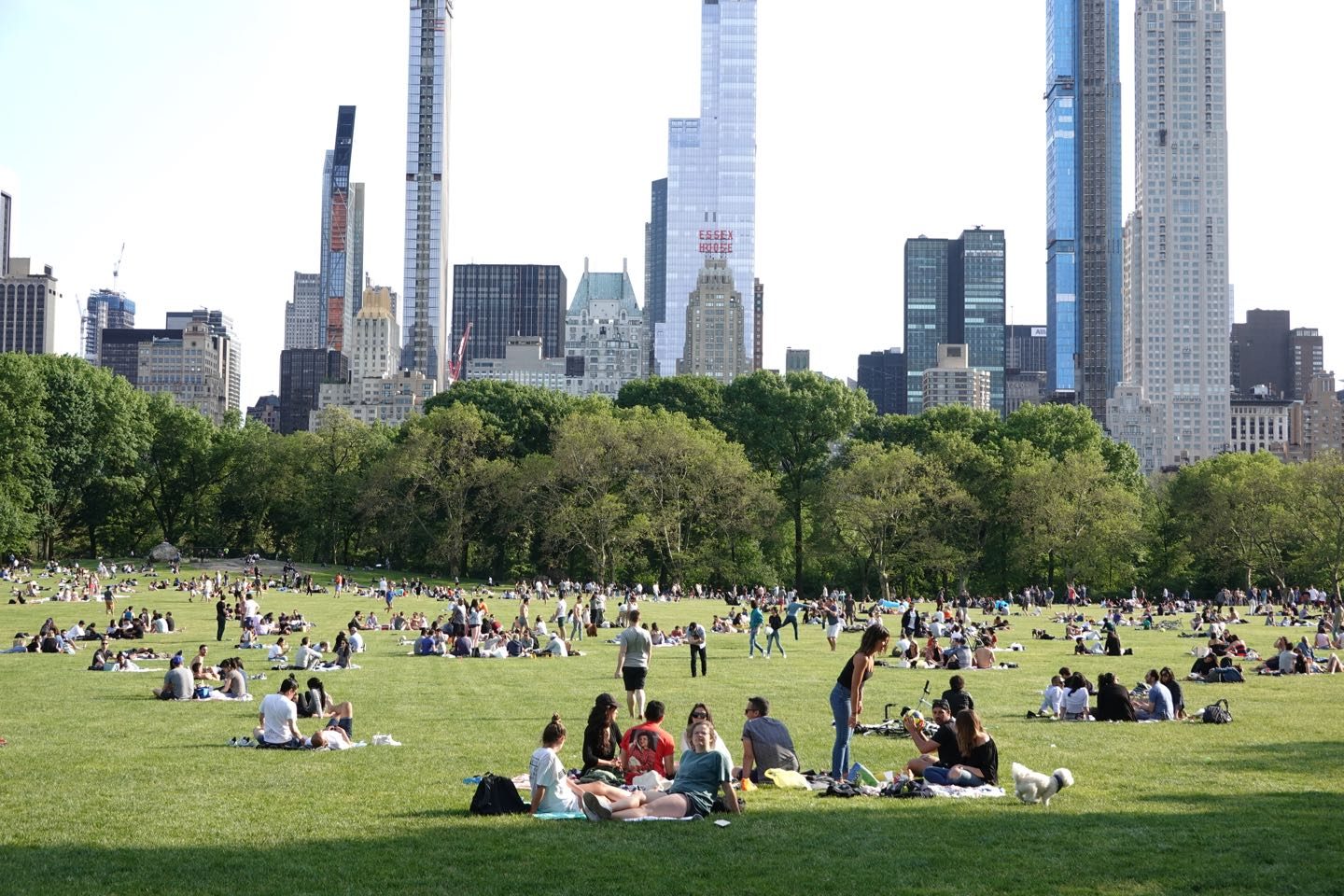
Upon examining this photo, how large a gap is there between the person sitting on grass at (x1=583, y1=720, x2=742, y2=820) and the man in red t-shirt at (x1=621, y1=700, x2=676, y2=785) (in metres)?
0.92

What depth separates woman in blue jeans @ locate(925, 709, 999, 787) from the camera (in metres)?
13.7

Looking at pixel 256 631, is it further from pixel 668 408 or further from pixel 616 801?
pixel 668 408

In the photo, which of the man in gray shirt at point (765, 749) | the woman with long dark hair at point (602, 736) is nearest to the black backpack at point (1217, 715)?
the man in gray shirt at point (765, 749)

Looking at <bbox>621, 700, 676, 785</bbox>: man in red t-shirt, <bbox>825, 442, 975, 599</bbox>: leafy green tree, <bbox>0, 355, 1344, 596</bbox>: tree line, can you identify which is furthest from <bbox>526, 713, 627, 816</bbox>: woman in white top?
<bbox>825, 442, 975, 599</bbox>: leafy green tree

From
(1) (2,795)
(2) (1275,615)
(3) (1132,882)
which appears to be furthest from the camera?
(2) (1275,615)

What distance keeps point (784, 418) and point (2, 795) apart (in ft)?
240

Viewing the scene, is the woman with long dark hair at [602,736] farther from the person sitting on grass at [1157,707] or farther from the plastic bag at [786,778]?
the person sitting on grass at [1157,707]

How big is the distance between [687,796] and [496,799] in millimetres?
1785

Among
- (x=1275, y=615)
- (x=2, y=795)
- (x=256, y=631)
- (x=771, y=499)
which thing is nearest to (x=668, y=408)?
(x=771, y=499)

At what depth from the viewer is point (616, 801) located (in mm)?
12164

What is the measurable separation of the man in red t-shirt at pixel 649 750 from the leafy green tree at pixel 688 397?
72080 mm

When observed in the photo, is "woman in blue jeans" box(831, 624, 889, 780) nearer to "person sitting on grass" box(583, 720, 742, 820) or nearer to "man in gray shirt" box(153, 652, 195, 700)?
"person sitting on grass" box(583, 720, 742, 820)

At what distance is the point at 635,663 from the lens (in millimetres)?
20547

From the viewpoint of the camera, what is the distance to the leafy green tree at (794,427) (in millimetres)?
84125
